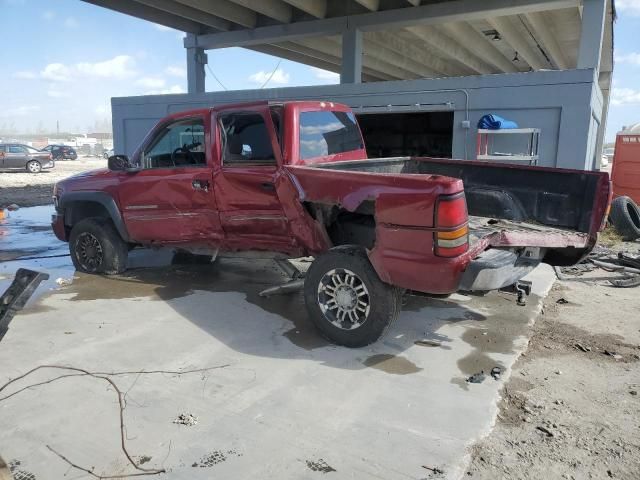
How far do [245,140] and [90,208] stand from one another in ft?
8.83

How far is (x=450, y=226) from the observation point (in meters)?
3.43

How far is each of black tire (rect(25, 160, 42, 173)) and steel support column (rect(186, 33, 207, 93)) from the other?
39.8 feet

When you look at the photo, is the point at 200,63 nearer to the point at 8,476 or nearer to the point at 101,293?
the point at 101,293

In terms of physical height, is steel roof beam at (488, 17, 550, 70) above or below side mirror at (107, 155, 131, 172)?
above

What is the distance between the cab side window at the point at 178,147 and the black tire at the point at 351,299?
1.97m

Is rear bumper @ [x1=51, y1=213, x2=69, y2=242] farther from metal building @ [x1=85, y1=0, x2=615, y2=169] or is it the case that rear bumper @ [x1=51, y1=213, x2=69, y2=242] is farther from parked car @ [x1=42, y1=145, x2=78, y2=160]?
parked car @ [x1=42, y1=145, x2=78, y2=160]

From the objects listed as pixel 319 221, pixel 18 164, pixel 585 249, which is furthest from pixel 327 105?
pixel 18 164

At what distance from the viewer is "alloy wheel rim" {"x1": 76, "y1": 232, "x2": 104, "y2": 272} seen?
246 inches

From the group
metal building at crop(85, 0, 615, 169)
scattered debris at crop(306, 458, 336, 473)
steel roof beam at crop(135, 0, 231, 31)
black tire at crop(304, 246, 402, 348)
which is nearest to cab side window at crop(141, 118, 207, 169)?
black tire at crop(304, 246, 402, 348)

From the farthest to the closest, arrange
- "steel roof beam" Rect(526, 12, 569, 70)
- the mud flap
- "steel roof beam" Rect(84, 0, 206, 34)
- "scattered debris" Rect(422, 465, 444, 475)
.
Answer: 1. "steel roof beam" Rect(526, 12, 569, 70)
2. "steel roof beam" Rect(84, 0, 206, 34)
3. "scattered debris" Rect(422, 465, 444, 475)
4. the mud flap

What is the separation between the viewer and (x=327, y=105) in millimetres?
5391

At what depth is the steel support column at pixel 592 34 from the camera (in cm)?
1096

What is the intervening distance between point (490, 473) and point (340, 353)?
1697 millimetres

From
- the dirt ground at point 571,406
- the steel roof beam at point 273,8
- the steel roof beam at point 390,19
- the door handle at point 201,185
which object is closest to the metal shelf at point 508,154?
the dirt ground at point 571,406
